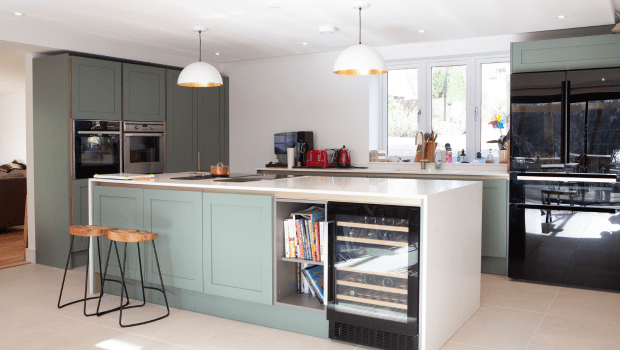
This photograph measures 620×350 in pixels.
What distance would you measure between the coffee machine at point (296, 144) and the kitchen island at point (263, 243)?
8.25 ft

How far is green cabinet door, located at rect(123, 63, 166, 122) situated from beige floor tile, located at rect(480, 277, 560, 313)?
12.7 ft

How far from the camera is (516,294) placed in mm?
4047

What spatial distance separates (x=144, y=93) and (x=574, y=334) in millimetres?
4648

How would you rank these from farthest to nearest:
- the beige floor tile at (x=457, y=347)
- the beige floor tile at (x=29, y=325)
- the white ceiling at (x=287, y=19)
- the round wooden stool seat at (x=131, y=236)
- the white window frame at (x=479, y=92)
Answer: the white window frame at (x=479, y=92)
the white ceiling at (x=287, y=19)
the round wooden stool seat at (x=131, y=236)
the beige floor tile at (x=29, y=325)
the beige floor tile at (x=457, y=347)

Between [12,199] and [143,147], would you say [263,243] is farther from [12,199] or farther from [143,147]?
[12,199]

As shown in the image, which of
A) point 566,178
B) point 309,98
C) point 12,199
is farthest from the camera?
point 12,199

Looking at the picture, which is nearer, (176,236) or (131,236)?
(131,236)

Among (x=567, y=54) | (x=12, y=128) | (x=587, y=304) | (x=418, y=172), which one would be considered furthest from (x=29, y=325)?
(x=12, y=128)

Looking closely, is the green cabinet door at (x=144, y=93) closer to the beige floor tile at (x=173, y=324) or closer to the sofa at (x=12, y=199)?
the sofa at (x=12, y=199)

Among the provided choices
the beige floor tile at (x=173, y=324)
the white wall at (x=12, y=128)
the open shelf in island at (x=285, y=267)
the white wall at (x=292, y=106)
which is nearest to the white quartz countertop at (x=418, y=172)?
the white wall at (x=292, y=106)

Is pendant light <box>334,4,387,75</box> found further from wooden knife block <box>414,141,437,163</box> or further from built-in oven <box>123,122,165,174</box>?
built-in oven <box>123,122,165,174</box>

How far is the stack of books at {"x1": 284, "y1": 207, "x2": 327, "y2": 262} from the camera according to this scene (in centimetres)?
309

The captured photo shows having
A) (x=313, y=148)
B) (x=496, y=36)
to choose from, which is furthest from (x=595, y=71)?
(x=313, y=148)

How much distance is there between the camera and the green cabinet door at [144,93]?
5473mm
